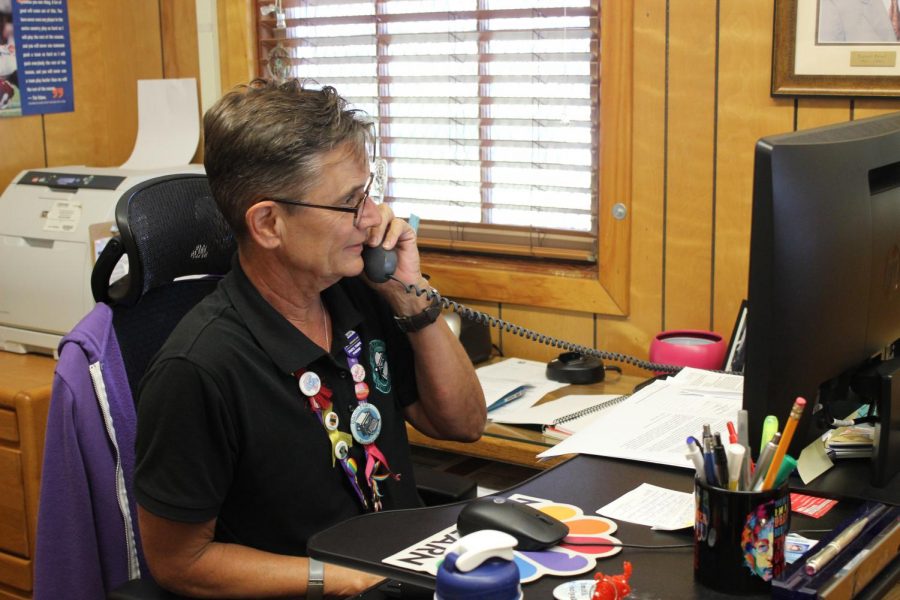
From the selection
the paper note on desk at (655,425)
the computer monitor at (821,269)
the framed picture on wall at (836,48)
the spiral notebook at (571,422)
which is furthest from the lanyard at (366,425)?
the framed picture on wall at (836,48)

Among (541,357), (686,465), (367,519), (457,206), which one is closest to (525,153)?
(457,206)

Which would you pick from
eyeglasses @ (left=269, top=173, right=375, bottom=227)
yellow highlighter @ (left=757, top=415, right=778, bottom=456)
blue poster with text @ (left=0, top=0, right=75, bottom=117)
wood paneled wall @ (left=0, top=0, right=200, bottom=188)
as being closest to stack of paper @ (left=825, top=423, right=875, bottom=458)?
yellow highlighter @ (left=757, top=415, right=778, bottom=456)

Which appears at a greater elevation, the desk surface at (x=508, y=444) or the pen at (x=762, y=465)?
the pen at (x=762, y=465)

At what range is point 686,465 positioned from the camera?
146 cm

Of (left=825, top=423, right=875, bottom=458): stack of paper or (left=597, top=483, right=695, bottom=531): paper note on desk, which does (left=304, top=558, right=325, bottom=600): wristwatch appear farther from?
(left=825, top=423, right=875, bottom=458): stack of paper

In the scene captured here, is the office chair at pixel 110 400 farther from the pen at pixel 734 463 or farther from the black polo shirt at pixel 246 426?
the pen at pixel 734 463

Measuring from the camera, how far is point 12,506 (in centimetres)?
249

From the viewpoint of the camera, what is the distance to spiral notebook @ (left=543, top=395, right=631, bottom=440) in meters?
2.00

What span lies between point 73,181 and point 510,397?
1237 mm

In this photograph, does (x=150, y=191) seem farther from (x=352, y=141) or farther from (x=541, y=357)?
(x=541, y=357)

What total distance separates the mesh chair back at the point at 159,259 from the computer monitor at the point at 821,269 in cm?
90

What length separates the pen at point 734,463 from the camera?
1102mm

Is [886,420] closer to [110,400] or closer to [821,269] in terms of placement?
[821,269]

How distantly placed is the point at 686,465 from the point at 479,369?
1027 millimetres
